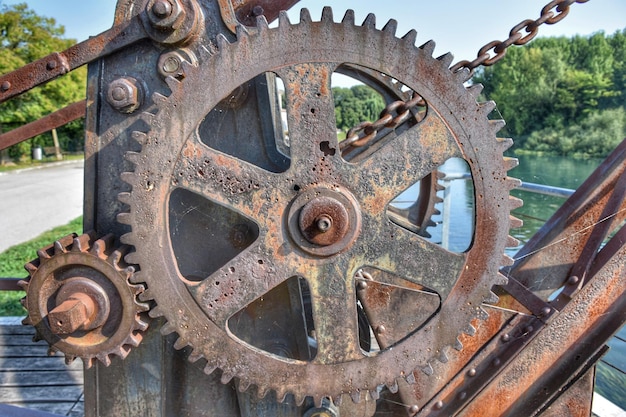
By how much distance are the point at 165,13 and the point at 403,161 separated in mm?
948

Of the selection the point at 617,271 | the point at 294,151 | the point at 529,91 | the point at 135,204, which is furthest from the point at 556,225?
the point at 529,91

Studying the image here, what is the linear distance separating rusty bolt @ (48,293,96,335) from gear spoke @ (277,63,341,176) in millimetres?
835

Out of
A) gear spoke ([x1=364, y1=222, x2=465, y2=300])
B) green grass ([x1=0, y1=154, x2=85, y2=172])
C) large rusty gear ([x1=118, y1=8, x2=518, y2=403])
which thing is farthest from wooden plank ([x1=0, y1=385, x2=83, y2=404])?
green grass ([x1=0, y1=154, x2=85, y2=172])

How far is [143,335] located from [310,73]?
1165 mm

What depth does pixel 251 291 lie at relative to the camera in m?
1.62

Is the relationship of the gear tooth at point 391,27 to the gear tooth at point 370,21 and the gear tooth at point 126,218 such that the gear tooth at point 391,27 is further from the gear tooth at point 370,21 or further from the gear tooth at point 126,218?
the gear tooth at point 126,218

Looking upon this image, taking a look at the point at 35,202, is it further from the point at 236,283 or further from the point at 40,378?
the point at 236,283

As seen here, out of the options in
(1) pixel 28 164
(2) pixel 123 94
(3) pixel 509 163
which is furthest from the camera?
(1) pixel 28 164

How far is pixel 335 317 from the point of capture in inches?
64.6

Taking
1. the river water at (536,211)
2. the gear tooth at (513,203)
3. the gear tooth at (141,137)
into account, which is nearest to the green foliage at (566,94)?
the river water at (536,211)

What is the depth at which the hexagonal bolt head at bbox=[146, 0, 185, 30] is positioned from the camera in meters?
1.60

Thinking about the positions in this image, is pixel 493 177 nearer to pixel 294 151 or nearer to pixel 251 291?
pixel 294 151

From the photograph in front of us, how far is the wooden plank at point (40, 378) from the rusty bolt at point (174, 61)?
8.49 feet

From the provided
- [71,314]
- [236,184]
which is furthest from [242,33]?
[71,314]
